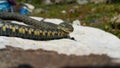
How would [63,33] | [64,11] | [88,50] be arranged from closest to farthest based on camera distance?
1. [88,50]
2. [63,33]
3. [64,11]

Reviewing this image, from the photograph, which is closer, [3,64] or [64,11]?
[3,64]

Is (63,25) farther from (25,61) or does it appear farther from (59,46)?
(25,61)

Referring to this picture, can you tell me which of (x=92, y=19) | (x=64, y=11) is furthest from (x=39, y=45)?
(x=64, y=11)

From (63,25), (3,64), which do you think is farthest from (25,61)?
(63,25)

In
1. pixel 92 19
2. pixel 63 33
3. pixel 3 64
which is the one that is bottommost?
pixel 3 64

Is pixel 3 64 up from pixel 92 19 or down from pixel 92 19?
down

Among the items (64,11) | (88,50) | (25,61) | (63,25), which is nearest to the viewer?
(25,61)

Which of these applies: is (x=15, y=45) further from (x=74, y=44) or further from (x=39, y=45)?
(x=74, y=44)
